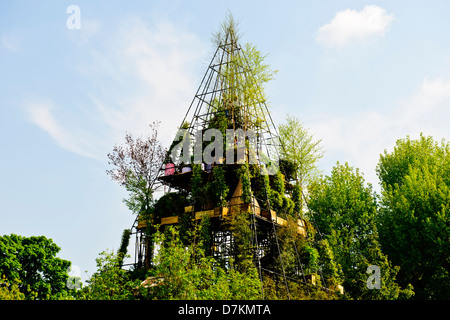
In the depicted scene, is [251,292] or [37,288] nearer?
[251,292]

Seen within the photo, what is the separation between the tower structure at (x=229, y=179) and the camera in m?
24.9

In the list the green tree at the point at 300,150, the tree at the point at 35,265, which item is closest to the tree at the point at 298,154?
the green tree at the point at 300,150

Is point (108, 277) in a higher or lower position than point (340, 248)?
lower

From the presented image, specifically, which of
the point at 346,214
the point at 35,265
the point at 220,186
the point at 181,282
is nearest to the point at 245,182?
the point at 220,186

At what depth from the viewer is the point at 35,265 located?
1329 inches

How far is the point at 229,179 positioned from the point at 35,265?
54.7 ft

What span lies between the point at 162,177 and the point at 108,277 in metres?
9.86

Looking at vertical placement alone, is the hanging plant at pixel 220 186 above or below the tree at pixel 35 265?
above

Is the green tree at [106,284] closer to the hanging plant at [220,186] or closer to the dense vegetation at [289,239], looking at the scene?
the dense vegetation at [289,239]

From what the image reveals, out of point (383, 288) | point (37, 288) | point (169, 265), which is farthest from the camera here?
point (37, 288)

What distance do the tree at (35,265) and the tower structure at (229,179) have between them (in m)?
10.5

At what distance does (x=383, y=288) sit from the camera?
2211cm
